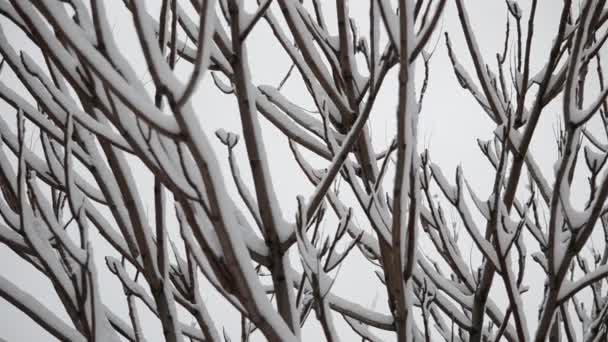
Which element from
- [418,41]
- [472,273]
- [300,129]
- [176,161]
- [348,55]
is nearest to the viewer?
[418,41]

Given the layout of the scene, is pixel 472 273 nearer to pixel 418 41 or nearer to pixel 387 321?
pixel 387 321

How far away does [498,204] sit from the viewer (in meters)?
1.48

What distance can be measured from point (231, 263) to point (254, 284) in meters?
0.06

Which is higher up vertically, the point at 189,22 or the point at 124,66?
the point at 189,22

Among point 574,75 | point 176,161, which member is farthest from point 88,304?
point 574,75

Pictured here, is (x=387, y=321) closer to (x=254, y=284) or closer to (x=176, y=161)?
(x=254, y=284)

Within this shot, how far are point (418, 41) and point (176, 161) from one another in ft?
1.66

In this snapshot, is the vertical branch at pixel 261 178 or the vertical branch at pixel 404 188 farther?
the vertical branch at pixel 261 178

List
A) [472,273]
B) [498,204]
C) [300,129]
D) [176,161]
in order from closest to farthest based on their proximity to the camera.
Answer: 1. [176,161]
2. [498,204]
3. [300,129]
4. [472,273]

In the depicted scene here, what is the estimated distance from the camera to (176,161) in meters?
1.11

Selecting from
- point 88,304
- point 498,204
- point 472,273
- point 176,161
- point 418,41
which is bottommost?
point 88,304

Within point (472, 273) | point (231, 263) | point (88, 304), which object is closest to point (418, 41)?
point (231, 263)

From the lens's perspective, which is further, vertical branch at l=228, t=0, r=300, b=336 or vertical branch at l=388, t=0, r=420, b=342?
vertical branch at l=228, t=0, r=300, b=336

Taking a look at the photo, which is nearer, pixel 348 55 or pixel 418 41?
pixel 418 41
